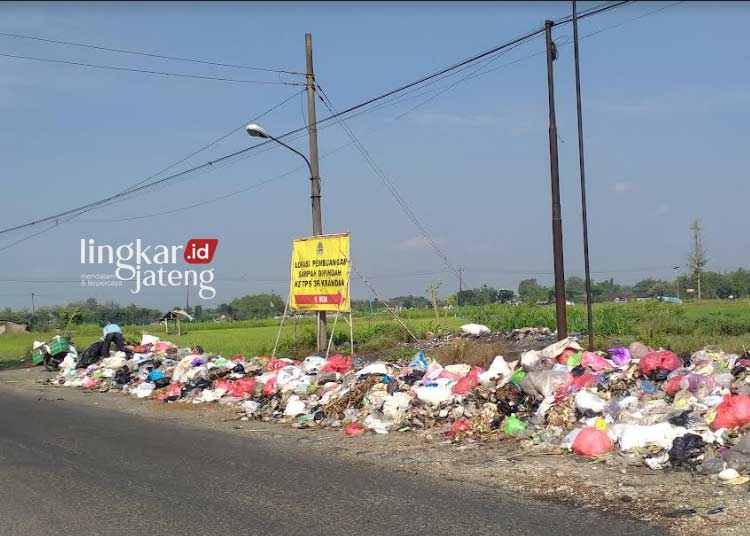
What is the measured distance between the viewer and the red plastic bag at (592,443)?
8188 mm

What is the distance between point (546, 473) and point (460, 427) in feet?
8.18

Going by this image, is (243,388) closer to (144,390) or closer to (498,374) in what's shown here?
(144,390)

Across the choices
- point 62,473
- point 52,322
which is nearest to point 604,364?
point 62,473

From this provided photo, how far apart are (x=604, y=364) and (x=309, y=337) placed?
1292 centimetres

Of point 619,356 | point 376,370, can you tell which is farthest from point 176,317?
point 619,356

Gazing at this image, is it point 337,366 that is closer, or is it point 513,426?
point 513,426

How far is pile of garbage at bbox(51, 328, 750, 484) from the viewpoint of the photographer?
792 cm

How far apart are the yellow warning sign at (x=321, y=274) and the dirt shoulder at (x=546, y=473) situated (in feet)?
19.6

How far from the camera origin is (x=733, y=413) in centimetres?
796

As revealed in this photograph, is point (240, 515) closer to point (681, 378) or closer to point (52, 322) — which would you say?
point (681, 378)

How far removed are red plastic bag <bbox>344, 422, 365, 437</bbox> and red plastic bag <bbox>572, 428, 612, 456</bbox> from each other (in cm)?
340

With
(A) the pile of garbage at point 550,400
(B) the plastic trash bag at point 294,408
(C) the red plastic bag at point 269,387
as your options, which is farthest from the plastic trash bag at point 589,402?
(C) the red plastic bag at point 269,387

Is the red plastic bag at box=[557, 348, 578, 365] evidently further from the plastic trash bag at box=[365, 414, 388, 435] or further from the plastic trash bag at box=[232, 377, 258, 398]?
the plastic trash bag at box=[232, 377, 258, 398]

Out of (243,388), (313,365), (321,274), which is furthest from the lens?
(321,274)
